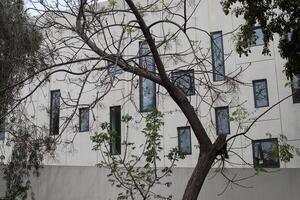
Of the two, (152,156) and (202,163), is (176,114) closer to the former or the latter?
(152,156)

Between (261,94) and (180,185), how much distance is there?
545cm

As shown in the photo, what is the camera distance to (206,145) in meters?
6.43

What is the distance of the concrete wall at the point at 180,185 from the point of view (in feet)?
37.9

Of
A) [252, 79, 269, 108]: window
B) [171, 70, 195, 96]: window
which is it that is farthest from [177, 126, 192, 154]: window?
[171, 70, 195, 96]: window

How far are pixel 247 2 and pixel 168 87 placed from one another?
291 cm

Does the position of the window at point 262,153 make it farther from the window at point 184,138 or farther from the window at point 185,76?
the window at point 185,76

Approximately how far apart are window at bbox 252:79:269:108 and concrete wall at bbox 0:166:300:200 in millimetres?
4622

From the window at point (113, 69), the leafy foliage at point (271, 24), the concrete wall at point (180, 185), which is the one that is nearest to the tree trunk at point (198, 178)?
the window at point (113, 69)

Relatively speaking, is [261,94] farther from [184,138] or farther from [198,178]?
[198,178]

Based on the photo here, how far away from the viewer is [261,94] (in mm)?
16109

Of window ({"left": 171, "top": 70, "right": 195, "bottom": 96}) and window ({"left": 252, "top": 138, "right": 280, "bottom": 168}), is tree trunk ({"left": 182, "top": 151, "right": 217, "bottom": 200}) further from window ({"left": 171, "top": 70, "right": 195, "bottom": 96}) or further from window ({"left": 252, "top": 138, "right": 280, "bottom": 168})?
window ({"left": 252, "top": 138, "right": 280, "bottom": 168})

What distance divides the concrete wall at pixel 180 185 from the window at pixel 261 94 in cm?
462

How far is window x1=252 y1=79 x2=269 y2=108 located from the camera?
16.1m

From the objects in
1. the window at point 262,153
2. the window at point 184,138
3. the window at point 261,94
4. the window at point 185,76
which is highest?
the window at point 261,94
